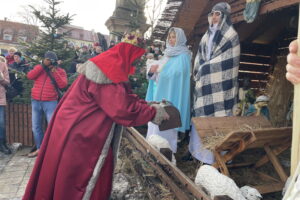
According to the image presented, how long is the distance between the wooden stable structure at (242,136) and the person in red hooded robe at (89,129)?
67 centimetres

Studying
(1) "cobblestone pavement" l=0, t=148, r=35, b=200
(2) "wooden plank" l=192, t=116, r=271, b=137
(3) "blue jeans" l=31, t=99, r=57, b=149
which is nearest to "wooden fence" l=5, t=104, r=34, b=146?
(1) "cobblestone pavement" l=0, t=148, r=35, b=200

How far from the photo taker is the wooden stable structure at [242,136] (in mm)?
2564

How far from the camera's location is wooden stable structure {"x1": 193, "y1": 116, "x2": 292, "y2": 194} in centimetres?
256

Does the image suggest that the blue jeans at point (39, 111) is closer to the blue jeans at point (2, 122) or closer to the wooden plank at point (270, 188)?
the blue jeans at point (2, 122)

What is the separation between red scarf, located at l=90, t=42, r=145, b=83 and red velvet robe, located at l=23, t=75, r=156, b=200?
87 mm

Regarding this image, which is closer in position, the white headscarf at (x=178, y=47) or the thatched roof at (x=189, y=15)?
the white headscarf at (x=178, y=47)


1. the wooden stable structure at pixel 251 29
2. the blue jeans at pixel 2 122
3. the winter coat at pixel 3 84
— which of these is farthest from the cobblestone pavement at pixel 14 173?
the wooden stable structure at pixel 251 29

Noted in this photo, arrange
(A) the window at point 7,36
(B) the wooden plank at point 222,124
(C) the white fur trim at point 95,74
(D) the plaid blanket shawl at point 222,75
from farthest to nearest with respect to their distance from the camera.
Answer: (A) the window at point 7,36 → (D) the plaid blanket shawl at point 222,75 → (B) the wooden plank at point 222,124 → (C) the white fur trim at point 95,74

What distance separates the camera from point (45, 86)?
4758mm

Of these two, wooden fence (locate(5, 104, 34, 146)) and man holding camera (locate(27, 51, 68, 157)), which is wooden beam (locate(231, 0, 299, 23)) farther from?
wooden fence (locate(5, 104, 34, 146))

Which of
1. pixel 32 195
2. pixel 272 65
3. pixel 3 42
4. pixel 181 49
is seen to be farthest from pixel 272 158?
pixel 3 42

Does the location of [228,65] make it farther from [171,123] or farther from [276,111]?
[276,111]

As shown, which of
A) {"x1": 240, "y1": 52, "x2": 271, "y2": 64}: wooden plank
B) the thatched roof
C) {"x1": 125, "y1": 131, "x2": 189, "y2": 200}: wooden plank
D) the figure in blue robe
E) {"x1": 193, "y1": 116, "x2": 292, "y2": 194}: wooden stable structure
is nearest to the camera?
{"x1": 125, "y1": 131, "x2": 189, "y2": 200}: wooden plank

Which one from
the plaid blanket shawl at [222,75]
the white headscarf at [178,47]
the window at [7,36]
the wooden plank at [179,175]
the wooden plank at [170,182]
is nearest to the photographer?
the wooden plank at [179,175]
